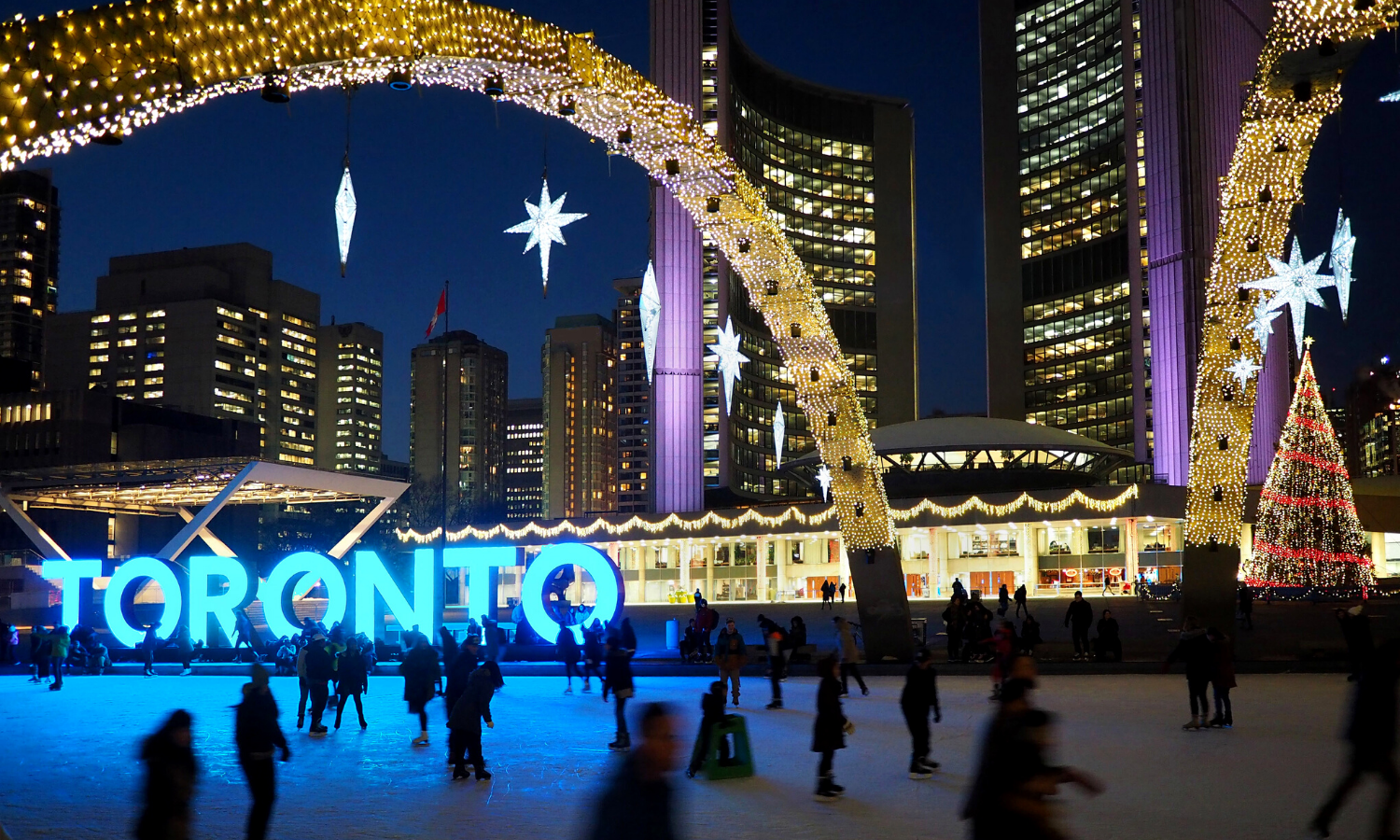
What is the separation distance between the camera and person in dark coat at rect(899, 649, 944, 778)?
1175 centimetres

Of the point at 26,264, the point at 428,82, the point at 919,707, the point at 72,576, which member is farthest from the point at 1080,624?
the point at 26,264

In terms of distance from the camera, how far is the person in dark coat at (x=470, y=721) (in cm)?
1223

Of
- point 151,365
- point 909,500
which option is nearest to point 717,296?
point 909,500

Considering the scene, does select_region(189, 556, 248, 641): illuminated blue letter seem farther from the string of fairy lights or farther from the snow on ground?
the string of fairy lights

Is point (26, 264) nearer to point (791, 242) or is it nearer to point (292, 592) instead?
point (791, 242)

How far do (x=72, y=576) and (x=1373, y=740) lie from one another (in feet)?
110

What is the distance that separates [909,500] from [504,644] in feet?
122

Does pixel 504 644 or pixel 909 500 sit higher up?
pixel 909 500

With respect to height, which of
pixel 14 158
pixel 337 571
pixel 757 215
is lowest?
pixel 337 571

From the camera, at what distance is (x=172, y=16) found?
9.39 meters

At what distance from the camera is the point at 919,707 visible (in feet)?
38.5

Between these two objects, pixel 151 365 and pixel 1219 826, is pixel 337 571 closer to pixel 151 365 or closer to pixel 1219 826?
pixel 1219 826

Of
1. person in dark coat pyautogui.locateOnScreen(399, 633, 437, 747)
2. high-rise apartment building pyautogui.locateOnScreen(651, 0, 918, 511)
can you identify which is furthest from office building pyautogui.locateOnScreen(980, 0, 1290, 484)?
person in dark coat pyautogui.locateOnScreen(399, 633, 437, 747)

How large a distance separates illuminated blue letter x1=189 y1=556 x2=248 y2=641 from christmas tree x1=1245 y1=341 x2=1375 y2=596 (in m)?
34.5
